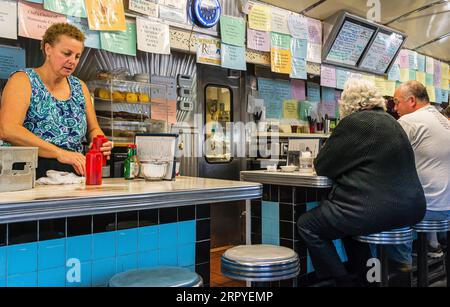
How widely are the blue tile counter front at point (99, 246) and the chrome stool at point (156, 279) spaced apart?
234 millimetres

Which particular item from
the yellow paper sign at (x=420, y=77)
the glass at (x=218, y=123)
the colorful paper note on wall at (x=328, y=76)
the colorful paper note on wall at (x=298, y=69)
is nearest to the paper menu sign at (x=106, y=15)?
the glass at (x=218, y=123)

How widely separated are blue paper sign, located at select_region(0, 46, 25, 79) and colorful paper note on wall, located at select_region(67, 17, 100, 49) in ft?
1.37

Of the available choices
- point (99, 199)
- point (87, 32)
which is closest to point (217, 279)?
point (87, 32)

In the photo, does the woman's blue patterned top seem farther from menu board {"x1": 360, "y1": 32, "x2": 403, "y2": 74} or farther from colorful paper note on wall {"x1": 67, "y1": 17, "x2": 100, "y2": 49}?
menu board {"x1": 360, "y1": 32, "x2": 403, "y2": 74}

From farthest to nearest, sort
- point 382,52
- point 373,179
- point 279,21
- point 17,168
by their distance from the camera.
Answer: point 382,52
point 279,21
point 373,179
point 17,168

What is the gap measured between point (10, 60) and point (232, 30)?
2.05 metres

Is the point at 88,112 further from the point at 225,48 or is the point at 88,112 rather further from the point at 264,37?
the point at 264,37

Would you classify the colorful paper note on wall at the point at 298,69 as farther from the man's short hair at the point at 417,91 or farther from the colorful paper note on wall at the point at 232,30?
the man's short hair at the point at 417,91

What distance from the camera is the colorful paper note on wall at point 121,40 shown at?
3150 mm

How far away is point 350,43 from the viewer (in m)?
5.18

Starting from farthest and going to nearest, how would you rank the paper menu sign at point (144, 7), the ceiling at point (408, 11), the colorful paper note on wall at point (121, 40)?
the ceiling at point (408, 11) < the paper menu sign at point (144, 7) < the colorful paper note on wall at point (121, 40)

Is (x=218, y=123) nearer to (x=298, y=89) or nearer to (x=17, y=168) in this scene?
(x=298, y=89)
